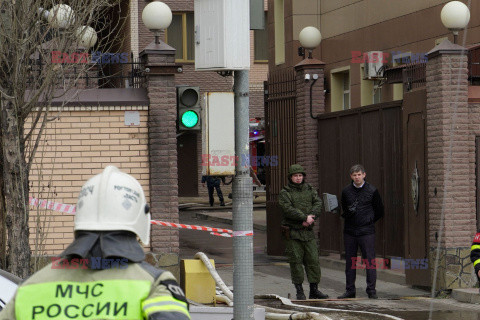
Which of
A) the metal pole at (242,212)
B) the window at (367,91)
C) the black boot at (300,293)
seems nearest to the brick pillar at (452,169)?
the black boot at (300,293)

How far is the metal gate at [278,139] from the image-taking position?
19062mm

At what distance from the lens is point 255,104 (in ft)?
133

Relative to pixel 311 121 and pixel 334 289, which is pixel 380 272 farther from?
pixel 311 121

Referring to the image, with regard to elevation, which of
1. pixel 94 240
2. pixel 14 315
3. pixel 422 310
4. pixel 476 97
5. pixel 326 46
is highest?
pixel 326 46

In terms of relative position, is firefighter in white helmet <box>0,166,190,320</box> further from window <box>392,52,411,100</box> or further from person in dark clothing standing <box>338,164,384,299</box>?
window <box>392,52,411,100</box>

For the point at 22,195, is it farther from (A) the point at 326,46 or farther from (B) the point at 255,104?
(B) the point at 255,104

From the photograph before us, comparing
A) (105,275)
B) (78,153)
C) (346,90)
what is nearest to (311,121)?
(346,90)

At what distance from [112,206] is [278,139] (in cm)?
1652

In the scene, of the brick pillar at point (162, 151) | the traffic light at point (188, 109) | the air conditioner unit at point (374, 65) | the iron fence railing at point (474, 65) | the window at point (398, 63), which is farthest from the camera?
the air conditioner unit at point (374, 65)

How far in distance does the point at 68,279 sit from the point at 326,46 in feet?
63.1

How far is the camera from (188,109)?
926cm

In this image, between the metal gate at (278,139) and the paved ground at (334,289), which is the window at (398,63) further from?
the paved ground at (334,289)

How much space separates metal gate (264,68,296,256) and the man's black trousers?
199 inches

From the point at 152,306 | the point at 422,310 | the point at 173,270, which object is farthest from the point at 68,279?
the point at 173,270
